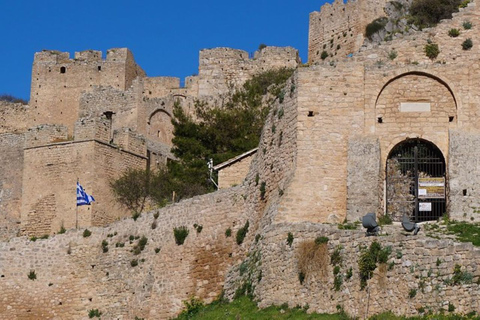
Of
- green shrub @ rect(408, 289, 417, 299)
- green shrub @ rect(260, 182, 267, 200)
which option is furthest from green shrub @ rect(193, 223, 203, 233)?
green shrub @ rect(408, 289, 417, 299)

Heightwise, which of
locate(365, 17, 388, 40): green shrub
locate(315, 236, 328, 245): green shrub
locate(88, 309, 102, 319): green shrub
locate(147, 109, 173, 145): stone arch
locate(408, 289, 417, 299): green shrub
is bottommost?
locate(88, 309, 102, 319): green shrub

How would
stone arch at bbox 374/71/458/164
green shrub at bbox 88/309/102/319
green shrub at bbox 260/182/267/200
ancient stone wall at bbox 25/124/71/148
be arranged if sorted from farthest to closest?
1. ancient stone wall at bbox 25/124/71/148
2. green shrub at bbox 88/309/102/319
3. green shrub at bbox 260/182/267/200
4. stone arch at bbox 374/71/458/164

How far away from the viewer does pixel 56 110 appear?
171 feet

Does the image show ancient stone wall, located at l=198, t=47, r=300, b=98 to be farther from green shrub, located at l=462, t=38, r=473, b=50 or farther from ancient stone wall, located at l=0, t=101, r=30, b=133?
green shrub, located at l=462, t=38, r=473, b=50

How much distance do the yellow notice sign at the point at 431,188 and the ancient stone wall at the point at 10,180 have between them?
16.4 metres

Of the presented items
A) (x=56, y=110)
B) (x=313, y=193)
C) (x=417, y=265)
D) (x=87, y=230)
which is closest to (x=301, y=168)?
(x=313, y=193)

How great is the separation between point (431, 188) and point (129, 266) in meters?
8.37

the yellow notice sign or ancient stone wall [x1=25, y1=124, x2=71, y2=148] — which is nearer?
the yellow notice sign

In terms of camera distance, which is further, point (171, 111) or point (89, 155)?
point (171, 111)

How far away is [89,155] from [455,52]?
14.8 m

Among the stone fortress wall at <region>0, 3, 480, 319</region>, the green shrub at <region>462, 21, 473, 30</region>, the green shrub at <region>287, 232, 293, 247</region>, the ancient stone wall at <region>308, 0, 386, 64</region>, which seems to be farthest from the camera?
the ancient stone wall at <region>308, 0, 386, 64</region>

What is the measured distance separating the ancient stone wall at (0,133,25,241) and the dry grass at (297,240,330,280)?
16.9 m

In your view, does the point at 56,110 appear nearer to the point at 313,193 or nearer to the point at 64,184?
the point at 64,184

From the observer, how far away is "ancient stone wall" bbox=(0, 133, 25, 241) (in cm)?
4122
